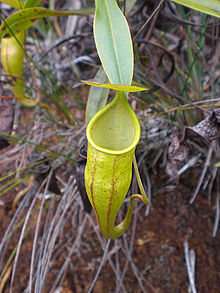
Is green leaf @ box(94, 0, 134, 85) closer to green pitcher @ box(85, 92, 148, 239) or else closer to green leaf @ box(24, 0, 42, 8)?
green pitcher @ box(85, 92, 148, 239)

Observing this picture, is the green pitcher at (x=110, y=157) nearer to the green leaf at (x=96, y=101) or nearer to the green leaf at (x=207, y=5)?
the green leaf at (x=96, y=101)

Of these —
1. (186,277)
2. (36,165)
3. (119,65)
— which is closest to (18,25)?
(119,65)

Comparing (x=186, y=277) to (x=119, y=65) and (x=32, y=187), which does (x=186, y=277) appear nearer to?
(x=32, y=187)

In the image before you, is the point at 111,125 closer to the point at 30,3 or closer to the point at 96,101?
the point at 96,101

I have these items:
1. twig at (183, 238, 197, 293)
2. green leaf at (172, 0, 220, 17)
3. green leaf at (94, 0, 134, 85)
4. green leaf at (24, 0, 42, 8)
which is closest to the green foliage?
green leaf at (94, 0, 134, 85)

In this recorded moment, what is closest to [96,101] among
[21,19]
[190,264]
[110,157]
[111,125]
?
[111,125]
